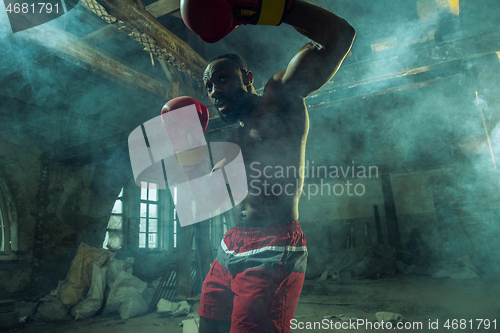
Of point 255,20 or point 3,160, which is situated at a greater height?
point 3,160

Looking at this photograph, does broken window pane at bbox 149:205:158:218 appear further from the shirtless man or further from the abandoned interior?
the shirtless man

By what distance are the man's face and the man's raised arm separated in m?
0.28

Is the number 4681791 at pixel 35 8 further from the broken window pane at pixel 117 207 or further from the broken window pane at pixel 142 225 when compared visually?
the broken window pane at pixel 142 225

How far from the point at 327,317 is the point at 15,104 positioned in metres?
6.43

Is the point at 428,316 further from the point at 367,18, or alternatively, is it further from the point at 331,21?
the point at 367,18

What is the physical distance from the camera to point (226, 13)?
94 cm

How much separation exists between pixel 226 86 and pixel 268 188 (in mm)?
576

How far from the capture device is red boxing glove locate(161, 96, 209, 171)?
1.68m

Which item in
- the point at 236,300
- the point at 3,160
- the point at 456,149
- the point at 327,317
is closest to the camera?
the point at 236,300

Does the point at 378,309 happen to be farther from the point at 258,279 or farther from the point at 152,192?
the point at 152,192

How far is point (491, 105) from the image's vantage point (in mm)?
2688

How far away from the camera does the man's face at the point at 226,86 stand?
1.44 meters

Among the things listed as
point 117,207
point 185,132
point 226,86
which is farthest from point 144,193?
point 226,86

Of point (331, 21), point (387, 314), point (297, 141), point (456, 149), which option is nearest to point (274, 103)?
point (297, 141)
